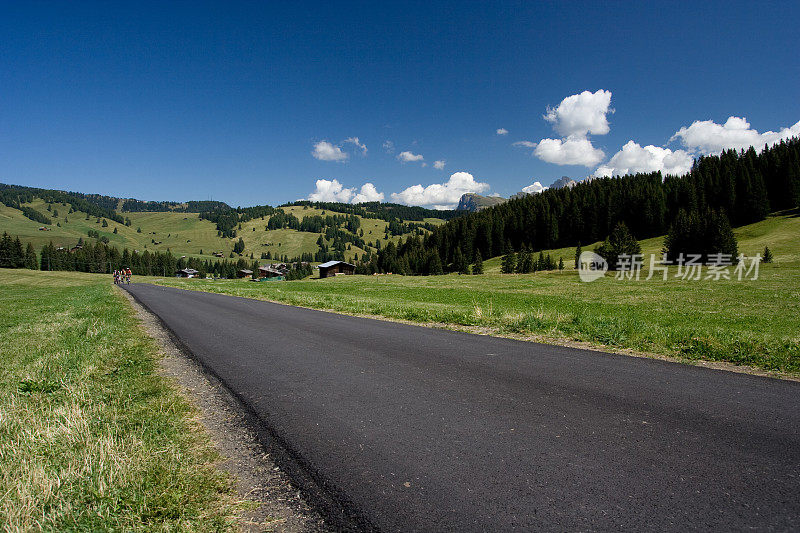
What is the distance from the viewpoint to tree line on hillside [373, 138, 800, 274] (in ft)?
313

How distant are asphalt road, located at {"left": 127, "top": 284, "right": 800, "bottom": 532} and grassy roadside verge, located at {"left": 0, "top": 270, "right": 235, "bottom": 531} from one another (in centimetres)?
98

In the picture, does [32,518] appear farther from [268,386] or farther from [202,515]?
[268,386]

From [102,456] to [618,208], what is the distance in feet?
433

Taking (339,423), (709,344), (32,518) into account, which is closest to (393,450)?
(339,423)

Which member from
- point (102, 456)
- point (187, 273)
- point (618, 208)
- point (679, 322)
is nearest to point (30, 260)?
point (187, 273)

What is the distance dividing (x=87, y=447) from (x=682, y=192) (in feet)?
442

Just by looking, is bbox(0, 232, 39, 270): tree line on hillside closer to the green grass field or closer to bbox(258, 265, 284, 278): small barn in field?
bbox(258, 265, 284, 278): small barn in field

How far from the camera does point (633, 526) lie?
285 centimetres

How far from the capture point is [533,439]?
438cm

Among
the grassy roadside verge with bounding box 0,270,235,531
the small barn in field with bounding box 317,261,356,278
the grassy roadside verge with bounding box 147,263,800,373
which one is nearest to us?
the grassy roadside verge with bounding box 0,270,235,531

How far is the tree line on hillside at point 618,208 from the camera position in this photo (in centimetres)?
9538

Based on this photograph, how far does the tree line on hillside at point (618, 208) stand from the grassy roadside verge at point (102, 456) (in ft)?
312

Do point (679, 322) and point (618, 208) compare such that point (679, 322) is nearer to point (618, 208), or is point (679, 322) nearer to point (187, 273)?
point (618, 208)

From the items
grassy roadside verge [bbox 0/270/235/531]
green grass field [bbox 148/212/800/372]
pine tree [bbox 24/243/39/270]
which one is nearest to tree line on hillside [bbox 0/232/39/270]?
pine tree [bbox 24/243/39/270]
